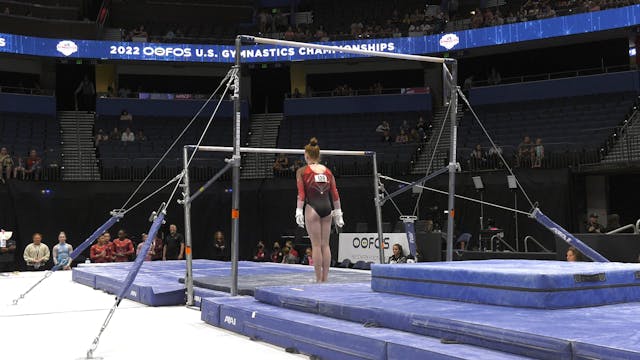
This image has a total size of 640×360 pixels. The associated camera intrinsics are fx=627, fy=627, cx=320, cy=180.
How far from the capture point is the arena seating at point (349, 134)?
21312mm

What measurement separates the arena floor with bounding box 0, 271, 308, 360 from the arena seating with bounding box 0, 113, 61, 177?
43.1ft

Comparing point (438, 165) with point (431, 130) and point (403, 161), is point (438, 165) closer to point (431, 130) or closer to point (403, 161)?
point (403, 161)

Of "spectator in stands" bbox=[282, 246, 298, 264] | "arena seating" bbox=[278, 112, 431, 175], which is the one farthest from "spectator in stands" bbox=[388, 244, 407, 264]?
"arena seating" bbox=[278, 112, 431, 175]

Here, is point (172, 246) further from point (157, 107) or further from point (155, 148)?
point (157, 107)

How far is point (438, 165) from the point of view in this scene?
Answer: 20.5 meters

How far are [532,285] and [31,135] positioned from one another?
21.4m

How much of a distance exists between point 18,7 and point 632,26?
2251 cm

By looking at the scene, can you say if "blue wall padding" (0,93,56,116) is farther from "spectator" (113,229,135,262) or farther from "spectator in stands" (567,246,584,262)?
"spectator in stands" (567,246,584,262)

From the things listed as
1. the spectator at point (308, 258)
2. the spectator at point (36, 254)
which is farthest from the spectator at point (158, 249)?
the spectator at point (308, 258)

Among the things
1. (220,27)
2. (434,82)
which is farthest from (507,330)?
(220,27)

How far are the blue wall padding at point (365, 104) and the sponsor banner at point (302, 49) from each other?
1.72 metres

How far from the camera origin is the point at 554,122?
2073 centimetres

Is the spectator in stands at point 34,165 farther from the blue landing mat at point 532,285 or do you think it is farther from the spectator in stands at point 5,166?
the blue landing mat at point 532,285

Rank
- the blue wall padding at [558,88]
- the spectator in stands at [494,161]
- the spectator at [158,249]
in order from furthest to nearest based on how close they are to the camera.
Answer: the blue wall padding at [558,88] < the spectator in stands at [494,161] < the spectator at [158,249]
